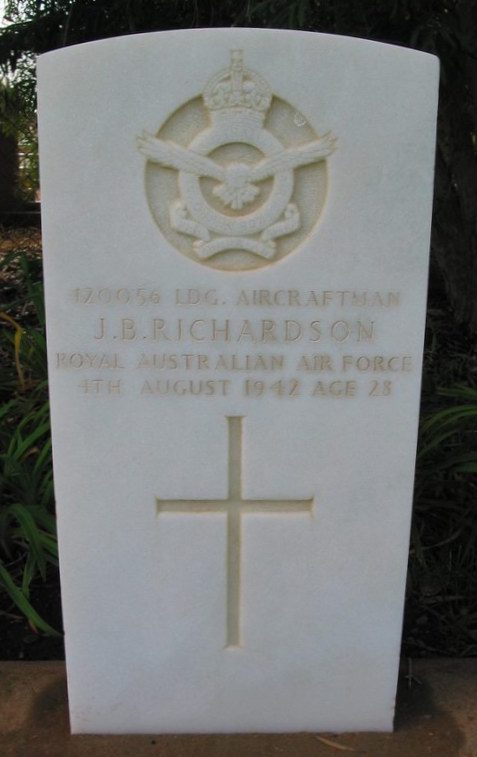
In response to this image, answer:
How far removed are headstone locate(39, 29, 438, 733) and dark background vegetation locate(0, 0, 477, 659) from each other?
601 millimetres

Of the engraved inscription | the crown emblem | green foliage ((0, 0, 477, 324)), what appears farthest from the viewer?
green foliage ((0, 0, 477, 324))

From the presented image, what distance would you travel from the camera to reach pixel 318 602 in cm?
204

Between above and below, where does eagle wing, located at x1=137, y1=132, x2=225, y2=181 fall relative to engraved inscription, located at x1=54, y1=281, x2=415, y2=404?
above

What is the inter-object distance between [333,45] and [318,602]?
141 centimetres

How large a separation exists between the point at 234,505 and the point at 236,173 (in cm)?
85

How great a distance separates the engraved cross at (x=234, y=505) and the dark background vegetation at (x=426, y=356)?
774 millimetres

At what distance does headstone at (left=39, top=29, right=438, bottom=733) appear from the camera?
67.4 inches

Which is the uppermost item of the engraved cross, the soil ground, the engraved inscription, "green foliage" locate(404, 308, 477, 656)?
the engraved inscription

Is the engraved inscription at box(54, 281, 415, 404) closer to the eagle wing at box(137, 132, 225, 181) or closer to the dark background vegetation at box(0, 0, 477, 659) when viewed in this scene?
the eagle wing at box(137, 132, 225, 181)

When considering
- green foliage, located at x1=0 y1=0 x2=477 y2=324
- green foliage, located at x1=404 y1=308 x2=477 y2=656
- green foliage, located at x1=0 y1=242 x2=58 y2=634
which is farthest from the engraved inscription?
green foliage, located at x1=0 y1=0 x2=477 y2=324

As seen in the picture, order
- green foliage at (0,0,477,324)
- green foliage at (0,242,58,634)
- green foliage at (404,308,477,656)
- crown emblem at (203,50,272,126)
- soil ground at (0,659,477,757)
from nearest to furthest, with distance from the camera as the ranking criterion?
1. crown emblem at (203,50,272,126)
2. soil ground at (0,659,477,757)
3. green foliage at (0,242,58,634)
4. green foliage at (404,308,477,656)
5. green foliage at (0,0,477,324)

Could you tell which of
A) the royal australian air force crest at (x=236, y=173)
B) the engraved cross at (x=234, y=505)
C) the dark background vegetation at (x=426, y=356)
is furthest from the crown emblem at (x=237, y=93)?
the dark background vegetation at (x=426, y=356)

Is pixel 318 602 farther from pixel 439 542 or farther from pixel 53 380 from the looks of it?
pixel 439 542

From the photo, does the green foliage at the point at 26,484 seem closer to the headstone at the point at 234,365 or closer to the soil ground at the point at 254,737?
the soil ground at the point at 254,737
